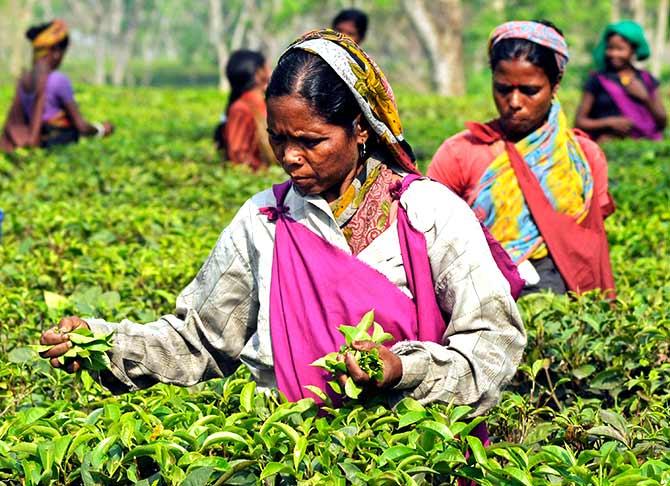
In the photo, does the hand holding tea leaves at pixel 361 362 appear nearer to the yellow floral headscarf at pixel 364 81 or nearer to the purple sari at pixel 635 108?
the yellow floral headscarf at pixel 364 81

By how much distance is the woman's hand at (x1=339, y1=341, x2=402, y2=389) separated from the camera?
88.7 inches

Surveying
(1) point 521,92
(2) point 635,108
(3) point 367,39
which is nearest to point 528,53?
(1) point 521,92

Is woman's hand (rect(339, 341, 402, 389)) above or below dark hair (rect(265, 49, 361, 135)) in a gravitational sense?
below

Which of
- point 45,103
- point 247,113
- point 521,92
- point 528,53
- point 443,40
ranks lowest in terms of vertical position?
point 443,40

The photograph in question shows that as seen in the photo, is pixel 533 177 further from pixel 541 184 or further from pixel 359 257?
pixel 359 257

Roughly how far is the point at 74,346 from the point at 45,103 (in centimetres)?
744

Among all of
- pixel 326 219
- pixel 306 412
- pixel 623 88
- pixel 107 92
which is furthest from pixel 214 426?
pixel 107 92

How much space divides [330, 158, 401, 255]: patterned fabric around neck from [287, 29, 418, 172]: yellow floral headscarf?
90 mm

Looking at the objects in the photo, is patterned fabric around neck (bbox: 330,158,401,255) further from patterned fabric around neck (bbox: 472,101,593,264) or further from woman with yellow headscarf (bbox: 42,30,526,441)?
patterned fabric around neck (bbox: 472,101,593,264)

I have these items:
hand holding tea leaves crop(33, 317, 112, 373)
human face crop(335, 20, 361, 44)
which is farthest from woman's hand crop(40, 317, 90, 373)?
human face crop(335, 20, 361, 44)

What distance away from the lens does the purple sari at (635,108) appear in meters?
9.25

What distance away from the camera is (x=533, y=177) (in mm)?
4352

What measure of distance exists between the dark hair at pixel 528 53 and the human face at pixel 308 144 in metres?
1.75

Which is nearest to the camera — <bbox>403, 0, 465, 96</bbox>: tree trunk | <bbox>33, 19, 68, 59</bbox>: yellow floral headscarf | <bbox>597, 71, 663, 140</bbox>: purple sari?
<bbox>597, 71, 663, 140</bbox>: purple sari
